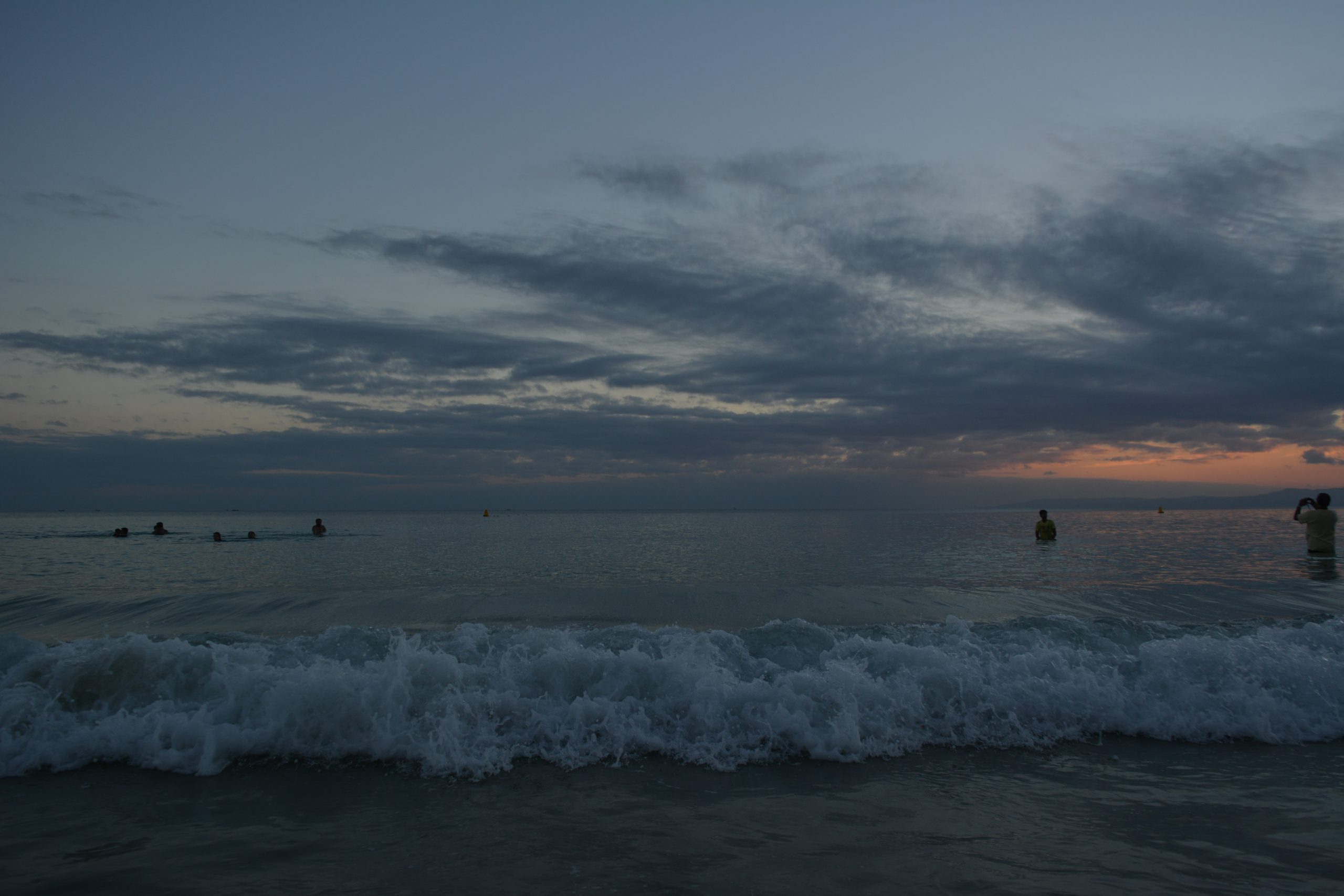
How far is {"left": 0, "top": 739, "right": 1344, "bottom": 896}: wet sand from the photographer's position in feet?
14.6

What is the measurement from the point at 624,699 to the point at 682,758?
1.12 metres

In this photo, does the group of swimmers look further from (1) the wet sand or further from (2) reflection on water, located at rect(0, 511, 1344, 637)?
(1) the wet sand

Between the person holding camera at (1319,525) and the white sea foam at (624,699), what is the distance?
1787 cm

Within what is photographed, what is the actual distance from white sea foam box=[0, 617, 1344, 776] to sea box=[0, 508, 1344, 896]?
0.04 m

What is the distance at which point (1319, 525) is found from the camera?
22.8 meters

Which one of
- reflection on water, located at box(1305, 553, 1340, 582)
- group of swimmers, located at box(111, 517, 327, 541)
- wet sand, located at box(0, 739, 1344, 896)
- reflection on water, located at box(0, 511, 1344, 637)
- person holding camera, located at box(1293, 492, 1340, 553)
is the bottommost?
group of swimmers, located at box(111, 517, 327, 541)

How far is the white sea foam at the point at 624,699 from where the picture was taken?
6.86 m

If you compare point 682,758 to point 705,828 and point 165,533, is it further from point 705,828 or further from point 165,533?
point 165,533

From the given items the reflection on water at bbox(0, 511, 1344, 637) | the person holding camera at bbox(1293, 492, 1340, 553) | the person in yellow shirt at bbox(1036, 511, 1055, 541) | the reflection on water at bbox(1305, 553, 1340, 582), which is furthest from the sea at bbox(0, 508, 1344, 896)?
the person in yellow shirt at bbox(1036, 511, 1055, 541)

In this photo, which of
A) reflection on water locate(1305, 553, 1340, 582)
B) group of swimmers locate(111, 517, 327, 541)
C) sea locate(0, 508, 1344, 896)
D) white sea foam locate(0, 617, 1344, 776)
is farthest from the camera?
group of swimmers locate(111, 517, 327, 541)

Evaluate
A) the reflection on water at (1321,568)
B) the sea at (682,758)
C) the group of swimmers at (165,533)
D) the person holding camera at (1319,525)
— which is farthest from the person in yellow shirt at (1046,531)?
the group of swimmers at (165,533)

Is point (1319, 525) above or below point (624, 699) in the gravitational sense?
above

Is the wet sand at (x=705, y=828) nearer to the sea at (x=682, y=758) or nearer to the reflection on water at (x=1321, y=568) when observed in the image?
the sea at (x=682, y=758)

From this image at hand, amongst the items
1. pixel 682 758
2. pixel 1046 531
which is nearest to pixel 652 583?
pixel 682 758
